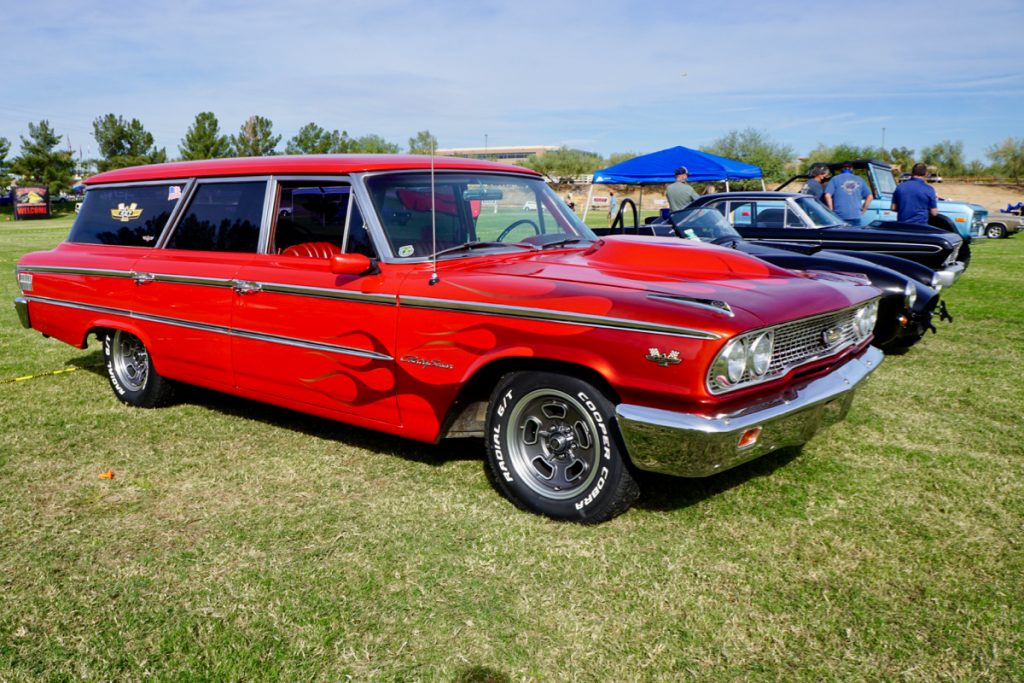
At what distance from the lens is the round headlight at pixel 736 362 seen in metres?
3.02

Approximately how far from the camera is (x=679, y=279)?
360 cm

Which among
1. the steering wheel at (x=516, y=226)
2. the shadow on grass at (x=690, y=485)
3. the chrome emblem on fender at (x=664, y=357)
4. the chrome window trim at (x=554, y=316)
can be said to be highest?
the steering wheel at (x=516, y=226)

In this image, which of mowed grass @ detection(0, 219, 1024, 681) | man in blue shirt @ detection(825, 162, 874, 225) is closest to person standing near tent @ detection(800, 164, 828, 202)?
man in blue shirt @ detection(825, 162, 874, 225)

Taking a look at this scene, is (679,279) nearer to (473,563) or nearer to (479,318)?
(479,318)

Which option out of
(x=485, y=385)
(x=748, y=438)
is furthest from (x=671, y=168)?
(x=748, y=438)

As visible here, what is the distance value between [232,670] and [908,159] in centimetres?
5979

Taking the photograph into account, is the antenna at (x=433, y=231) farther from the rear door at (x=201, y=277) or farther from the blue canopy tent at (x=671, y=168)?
the blue canopy tent at (x=671, y=168)

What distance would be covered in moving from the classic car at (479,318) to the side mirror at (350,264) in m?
0.01

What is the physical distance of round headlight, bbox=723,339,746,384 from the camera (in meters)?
3.02

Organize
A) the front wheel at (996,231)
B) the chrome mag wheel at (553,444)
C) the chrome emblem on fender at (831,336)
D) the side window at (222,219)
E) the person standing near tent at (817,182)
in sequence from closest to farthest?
the chrome mag wheel at (553,444)
the chrome emblem on fender at (831,336)
the side window at (222,219)
the person standing near tent at (817,182)
the front wheel at (996,231)

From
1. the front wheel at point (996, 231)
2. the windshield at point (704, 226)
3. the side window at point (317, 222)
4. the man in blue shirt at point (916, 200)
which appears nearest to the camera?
the side window at point (317, 222)

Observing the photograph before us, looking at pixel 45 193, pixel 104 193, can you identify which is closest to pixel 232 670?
Result: pixel 104 193

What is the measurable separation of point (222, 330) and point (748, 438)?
3.03 metres

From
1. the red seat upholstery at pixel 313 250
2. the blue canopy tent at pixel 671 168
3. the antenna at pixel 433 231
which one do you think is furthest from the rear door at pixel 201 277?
the blue canopy tent at pixel 671 168
